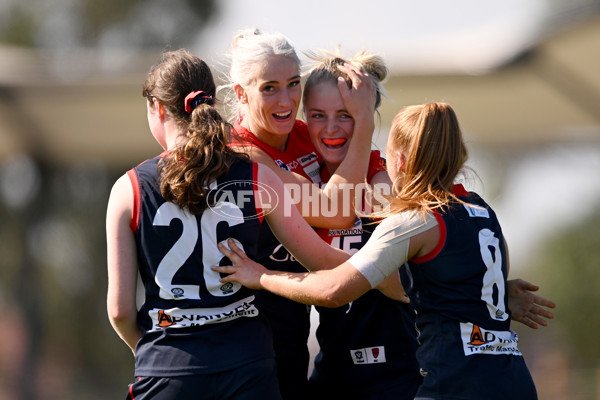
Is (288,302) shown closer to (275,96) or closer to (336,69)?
(275,96)

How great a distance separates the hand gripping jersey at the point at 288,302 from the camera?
359 cm

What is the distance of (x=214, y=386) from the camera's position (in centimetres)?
276

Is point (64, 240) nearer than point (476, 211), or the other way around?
point (476, 211)

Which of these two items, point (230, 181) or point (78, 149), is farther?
point (78, 149)

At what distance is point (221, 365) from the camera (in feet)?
9.06

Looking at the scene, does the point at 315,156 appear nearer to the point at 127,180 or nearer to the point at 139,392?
the point at 127,180

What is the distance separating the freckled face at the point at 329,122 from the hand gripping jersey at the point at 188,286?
2.94ft

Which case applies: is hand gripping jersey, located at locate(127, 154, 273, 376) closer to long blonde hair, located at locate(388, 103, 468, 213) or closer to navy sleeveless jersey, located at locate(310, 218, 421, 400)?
long blonde hair, located at locate(388, 103, 468, 213)

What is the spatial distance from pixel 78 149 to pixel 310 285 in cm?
947

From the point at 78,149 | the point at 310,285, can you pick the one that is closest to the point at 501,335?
the point at 310,285

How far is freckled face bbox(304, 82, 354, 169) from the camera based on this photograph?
3656mm

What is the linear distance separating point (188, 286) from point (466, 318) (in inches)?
39.8

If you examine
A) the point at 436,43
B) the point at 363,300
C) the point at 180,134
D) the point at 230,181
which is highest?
the point at 436,43

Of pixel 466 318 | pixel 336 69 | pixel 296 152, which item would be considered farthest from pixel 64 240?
pixel 466 318
